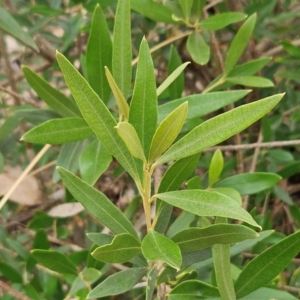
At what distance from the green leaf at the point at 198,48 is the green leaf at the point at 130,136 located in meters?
A: 0.33

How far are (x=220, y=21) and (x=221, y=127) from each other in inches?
14.8

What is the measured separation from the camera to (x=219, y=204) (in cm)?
44

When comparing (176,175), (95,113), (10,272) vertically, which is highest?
(95,113)

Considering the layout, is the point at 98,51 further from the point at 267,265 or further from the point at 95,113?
the point at 267,265

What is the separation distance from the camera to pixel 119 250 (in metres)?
0.50

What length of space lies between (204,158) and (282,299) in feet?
1.46

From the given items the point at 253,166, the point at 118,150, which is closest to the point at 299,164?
the point at 253,166

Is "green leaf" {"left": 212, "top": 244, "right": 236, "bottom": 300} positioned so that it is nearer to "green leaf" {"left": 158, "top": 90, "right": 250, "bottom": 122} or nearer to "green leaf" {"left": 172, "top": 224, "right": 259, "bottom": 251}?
"green leaf" {"left": 172, "top": 224, "right": 259, "bottom": 251}

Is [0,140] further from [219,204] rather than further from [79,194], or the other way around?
[219,204]

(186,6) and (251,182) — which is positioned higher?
(186,6)

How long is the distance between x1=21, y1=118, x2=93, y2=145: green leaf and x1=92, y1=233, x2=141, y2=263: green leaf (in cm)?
18

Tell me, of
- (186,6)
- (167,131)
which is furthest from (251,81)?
(167,131)

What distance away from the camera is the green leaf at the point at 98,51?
0.63 meters

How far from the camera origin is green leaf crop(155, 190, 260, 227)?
0.43m
